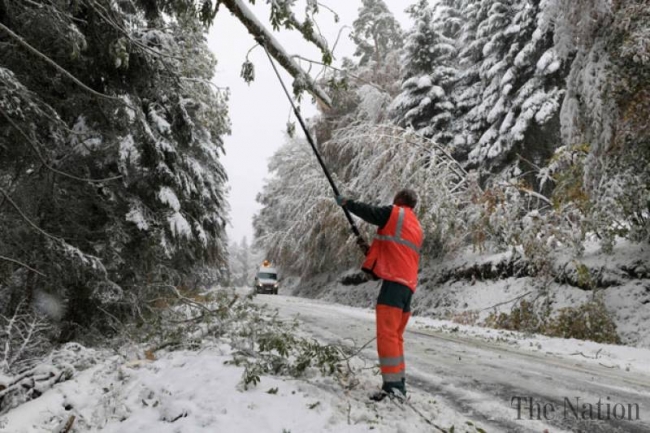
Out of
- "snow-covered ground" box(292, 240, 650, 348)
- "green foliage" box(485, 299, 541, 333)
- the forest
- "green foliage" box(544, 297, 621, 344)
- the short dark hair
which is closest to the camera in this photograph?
the short dark hair

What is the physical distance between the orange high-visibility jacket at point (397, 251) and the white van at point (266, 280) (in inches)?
937

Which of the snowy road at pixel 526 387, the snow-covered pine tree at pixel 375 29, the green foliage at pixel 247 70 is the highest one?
the snow-covered pine tree at pixel 375 29

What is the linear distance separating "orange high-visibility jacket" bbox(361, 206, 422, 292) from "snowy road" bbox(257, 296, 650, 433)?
1.21 metres

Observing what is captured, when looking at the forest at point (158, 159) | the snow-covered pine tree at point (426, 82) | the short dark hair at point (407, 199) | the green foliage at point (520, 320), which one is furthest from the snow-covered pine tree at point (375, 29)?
the short dark hair at point (407, 199)

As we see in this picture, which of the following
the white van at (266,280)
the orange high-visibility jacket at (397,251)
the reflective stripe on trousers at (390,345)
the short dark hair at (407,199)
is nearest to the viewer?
the reflective stripe on trousers at (390,345)

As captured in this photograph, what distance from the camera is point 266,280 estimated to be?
27.5m

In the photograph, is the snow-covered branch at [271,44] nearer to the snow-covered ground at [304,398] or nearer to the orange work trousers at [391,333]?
the orange work trousers at [391,333]

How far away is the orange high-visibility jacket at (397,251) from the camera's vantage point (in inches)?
154

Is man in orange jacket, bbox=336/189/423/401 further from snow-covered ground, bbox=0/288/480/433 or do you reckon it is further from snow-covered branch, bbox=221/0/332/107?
snow-covered branch, bbox=221/0/332/107

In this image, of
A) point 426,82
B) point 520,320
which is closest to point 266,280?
point 426,82

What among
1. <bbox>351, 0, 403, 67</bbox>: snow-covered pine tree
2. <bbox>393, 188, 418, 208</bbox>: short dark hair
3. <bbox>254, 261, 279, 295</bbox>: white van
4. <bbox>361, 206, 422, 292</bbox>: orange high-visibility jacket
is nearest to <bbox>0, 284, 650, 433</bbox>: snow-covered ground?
<bbox>361, 206, 422, 292</bbox>: orange high-visibility jacket

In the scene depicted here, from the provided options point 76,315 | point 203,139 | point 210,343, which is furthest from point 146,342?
point 203,139

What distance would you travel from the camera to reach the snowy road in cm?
348

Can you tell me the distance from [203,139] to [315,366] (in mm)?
9961
